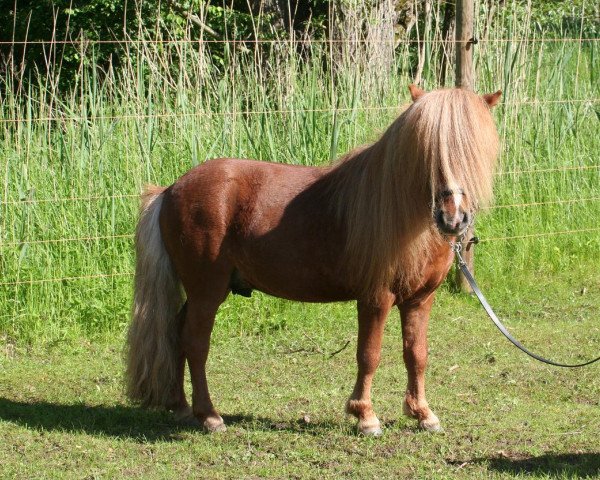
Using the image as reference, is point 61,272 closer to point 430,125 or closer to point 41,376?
point 41,376

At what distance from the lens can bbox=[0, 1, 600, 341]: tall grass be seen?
6.89m

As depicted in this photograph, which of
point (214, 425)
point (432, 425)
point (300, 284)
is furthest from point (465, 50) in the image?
point (214, 425)

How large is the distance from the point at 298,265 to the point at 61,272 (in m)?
2.80

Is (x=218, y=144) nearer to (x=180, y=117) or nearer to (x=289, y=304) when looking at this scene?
(x=180, y=117)

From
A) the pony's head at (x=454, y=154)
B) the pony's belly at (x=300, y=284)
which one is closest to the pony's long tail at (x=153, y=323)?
the pony's belly at (x=300, y=284)

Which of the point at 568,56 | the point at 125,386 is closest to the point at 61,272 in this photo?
the point at 125,386

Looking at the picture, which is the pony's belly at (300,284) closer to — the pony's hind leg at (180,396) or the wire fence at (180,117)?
the pony's hind leg at (180,396)

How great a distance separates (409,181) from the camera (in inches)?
169

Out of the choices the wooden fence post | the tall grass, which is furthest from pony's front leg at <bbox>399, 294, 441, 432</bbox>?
the wooden fence post

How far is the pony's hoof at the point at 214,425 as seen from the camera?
4839mm

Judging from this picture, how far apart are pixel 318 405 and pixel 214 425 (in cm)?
71

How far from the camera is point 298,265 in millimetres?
4758

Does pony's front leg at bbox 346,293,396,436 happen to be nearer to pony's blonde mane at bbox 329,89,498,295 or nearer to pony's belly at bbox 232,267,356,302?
pony's blonde mane at bbox 329,89,498,295

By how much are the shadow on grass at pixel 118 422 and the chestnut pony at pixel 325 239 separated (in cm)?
15
